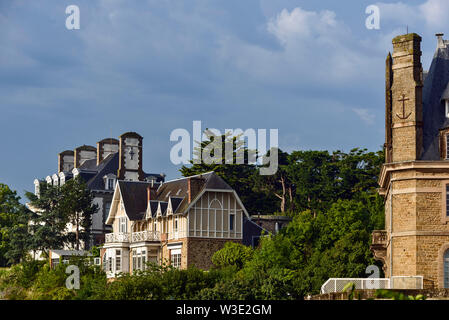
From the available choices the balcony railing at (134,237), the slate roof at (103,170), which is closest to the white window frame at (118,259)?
the balcony railing at (134,237)

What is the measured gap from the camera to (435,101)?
42.8m

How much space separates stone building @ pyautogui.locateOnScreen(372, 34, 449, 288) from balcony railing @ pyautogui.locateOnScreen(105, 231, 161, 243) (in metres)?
29.6

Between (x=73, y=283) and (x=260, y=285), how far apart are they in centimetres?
1804

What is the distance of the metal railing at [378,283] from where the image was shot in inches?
1524

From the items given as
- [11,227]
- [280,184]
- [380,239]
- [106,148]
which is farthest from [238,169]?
[380,239]

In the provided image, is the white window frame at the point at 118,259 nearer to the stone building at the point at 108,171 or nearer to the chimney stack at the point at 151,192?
the chimney stack at the point at 151,192

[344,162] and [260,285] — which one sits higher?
[344,162]

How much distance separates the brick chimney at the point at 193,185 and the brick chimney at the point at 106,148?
30926 millimetres

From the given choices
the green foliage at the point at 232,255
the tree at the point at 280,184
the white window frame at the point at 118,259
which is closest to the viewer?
the green foliage at the point at 232,255

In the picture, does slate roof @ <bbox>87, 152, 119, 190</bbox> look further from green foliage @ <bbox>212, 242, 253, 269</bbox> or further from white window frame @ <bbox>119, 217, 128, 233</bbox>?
green foliage @ <bbox>212, 242, 253, 269</bbox>
